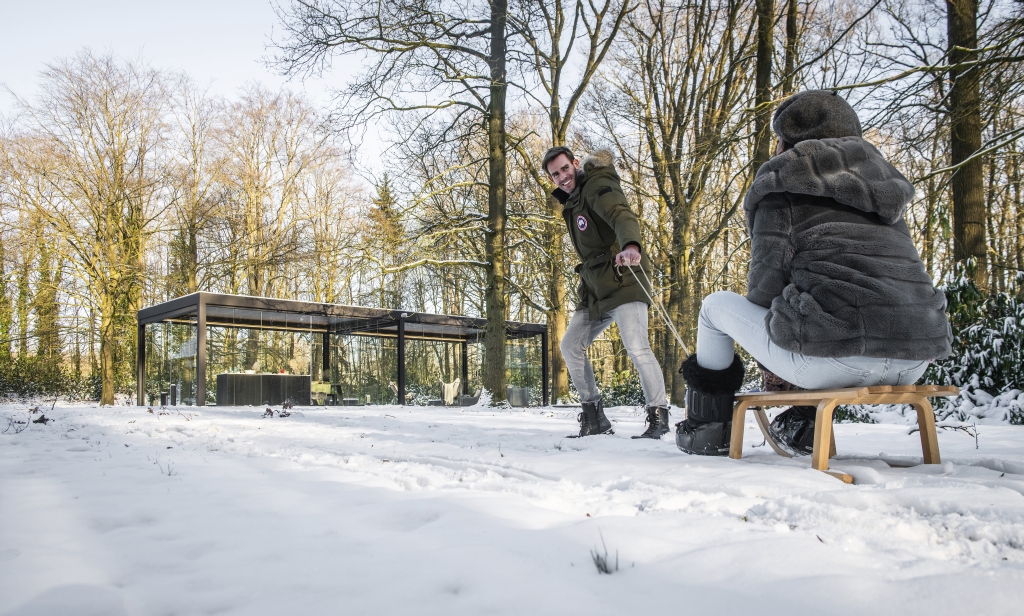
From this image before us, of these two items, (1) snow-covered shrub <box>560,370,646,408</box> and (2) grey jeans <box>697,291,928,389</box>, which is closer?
(2) grey jeans <box>697,291,928,389</box>

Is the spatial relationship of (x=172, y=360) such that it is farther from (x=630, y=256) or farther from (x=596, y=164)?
(x=630, y=256)

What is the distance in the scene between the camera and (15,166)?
18172mm

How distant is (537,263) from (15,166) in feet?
49.4

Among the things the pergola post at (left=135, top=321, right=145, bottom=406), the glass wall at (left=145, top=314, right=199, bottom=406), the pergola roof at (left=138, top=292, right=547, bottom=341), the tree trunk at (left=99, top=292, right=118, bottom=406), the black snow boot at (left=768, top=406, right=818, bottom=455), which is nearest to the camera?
the black snow boot at (left=768, top=406, right=818, bottom=455)

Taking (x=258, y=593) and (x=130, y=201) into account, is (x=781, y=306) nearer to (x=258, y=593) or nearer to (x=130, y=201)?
(x=258, y=593)

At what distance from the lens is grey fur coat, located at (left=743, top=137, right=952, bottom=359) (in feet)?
7.87

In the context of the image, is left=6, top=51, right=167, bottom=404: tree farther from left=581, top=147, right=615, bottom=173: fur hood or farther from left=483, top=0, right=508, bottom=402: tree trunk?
left=581, top=147, right=615, bottom=173: fur hood

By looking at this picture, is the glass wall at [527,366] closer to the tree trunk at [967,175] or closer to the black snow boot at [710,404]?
the tree trunk at [967,175]

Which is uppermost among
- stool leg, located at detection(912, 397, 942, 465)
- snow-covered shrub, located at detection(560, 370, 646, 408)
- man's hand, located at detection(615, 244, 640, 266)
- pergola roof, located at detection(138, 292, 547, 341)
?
pergola roof, located at detection(138, 292, 547, 341)

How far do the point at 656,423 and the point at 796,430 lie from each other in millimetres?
1243

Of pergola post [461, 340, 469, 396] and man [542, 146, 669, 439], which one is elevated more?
man [542, 146, 669, 439]

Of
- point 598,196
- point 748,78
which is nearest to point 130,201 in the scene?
point 748,78

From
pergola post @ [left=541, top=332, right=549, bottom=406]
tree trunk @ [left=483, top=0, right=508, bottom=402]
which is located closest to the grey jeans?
tree trunk @ [left=483, top=0, right=508, bottom=402]

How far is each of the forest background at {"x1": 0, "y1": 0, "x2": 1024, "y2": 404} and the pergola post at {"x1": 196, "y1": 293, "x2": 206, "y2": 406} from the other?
355cm
